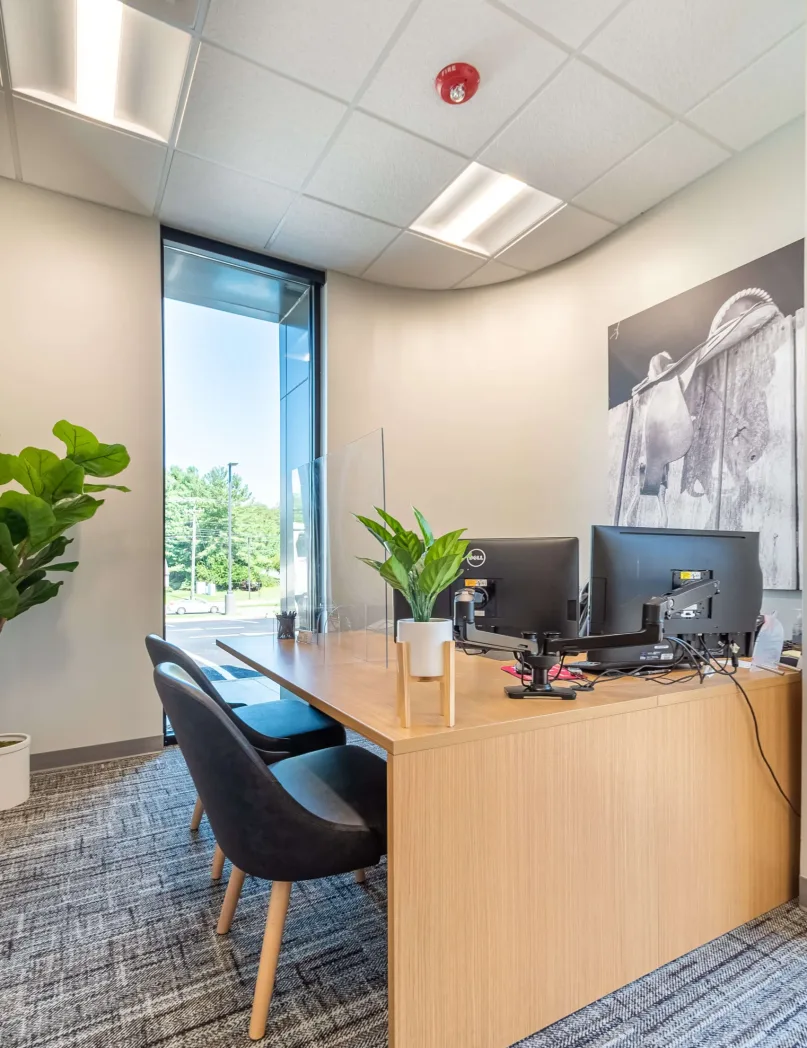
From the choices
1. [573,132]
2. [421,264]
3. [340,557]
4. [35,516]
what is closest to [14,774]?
[35,516]

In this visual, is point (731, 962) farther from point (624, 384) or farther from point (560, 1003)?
point (624, 384)

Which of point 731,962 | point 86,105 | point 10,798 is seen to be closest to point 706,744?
point 731,962

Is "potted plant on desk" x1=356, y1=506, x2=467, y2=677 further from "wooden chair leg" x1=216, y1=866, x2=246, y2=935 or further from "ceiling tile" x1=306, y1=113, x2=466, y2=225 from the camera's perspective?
"ceiling tile" x1=306, y1=113, x2=466, y2=225

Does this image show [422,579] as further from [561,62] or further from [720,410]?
[561,62]

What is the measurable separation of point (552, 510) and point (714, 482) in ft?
3.77

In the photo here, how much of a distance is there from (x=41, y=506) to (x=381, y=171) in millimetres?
2378

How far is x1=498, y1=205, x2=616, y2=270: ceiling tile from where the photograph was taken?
3453 millimetres

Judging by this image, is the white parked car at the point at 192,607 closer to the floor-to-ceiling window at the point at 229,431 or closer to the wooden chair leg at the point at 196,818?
the floor-to-ceiling window at the point at 229,431

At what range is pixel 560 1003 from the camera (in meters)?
1.36

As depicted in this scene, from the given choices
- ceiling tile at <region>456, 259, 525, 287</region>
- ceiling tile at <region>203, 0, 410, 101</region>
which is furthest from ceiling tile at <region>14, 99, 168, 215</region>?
ceiling tile at <region>456, 259, 525, 287</region>

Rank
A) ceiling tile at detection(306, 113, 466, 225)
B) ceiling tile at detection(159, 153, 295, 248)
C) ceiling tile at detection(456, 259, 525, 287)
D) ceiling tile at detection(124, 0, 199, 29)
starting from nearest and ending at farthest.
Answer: ceiling tile at detection(124, 0, 199, 29), ceiling tile at detection(306, 113, 466, 225), ceiling tile at detection(159, 153, 295, 248), ceiling tile at detection(456, 259, 525, 287)

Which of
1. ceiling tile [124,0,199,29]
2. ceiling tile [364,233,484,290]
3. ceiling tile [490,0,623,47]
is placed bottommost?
ceiling tile [364,233,484,290]

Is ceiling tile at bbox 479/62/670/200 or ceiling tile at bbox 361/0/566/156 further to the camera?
ceiling tile at bbox 479/62/670/200

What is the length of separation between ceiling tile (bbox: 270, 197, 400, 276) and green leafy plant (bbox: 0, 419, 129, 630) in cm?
179
